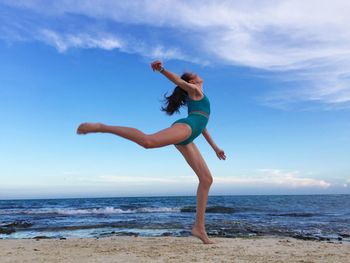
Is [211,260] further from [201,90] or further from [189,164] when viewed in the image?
[201,90]

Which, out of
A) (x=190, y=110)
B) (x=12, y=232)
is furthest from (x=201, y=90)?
(x=12, y=232)

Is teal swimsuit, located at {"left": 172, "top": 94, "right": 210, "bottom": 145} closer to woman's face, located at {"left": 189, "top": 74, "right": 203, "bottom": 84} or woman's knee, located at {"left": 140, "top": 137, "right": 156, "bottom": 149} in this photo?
woman's face, located at {"left": 189, "top": 74, "right": 203, "bottom": 84}

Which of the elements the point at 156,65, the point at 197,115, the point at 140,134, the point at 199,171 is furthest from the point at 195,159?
the point at 156,65

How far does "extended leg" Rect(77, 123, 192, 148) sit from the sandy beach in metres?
1.51

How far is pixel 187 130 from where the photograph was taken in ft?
17.7

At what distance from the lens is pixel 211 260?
495cm

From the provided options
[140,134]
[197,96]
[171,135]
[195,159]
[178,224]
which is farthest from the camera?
[178,224]

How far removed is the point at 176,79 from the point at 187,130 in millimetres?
727

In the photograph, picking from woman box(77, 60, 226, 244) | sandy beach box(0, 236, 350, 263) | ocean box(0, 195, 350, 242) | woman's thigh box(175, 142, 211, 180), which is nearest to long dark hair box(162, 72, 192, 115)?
woman box(77, 60, 226, 244)

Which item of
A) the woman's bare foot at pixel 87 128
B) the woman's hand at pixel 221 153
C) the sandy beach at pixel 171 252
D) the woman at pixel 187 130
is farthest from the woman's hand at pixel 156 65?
the sandy beach at pixel 171 252

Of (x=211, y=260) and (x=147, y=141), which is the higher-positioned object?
(x=147, y=141)

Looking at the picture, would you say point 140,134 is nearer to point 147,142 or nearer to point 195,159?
point 147,142

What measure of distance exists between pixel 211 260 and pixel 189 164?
62.8 inches

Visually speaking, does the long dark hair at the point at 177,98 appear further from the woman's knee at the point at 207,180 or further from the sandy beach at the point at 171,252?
the sandy beach at the point at 171,252
